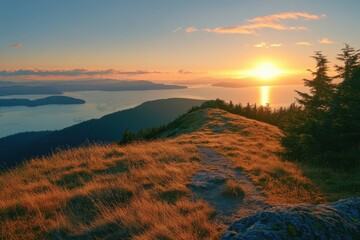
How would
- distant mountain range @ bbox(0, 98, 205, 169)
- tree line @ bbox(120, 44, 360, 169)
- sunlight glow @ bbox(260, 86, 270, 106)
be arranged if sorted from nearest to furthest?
1. tree line @ bbox(120, 44, 360, 169)
2. sunlight glow @ bbox(260, 86, 270, 106)
3. distant mountain range @ bbox(0, 98, 205, 169)

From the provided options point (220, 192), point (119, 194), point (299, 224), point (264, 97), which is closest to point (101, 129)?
point (264, 97)

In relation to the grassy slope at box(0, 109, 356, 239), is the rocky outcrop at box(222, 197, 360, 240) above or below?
above

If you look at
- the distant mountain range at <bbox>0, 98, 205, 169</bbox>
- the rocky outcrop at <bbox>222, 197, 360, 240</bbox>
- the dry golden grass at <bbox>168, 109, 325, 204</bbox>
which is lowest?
the distant mountain range at <bbox>0, 98, 205, 169</bbox>

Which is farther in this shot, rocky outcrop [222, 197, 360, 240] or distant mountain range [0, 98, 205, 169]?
distant mountain range [0, 98, 205, 169]

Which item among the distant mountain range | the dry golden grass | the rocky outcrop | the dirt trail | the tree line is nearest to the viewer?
the rocky outcrop

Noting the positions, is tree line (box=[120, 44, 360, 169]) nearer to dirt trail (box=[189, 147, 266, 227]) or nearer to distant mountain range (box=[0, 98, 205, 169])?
dirt trail (box=[189, 147, 266, 227])

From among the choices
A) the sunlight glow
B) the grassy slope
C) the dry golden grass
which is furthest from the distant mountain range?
the grassy slope

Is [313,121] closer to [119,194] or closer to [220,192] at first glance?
[220,192]

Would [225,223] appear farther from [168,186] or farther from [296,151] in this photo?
[296,151]

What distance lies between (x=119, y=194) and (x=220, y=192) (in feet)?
10.5

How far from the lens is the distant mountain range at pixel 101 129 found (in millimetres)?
146000

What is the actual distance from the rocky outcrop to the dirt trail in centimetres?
195

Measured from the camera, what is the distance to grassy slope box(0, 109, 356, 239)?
6.76m

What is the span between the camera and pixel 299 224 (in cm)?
407
